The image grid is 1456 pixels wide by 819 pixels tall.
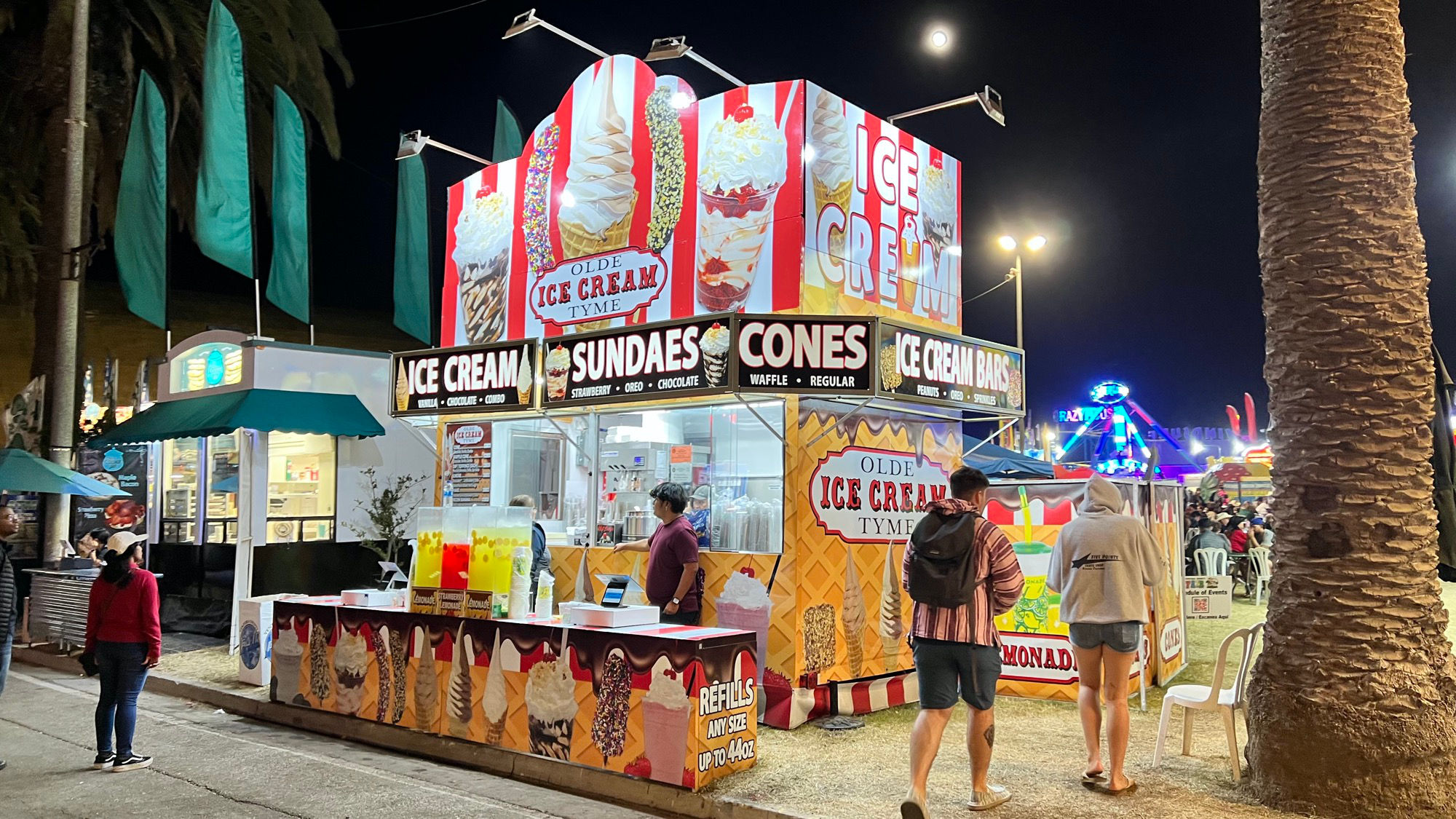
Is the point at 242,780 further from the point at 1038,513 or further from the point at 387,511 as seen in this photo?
the point at 387,511

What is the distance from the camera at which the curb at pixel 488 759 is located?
6.42 meters

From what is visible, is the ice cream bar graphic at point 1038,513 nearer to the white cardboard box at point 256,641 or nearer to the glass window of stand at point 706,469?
the glass window of stand at point 706,469

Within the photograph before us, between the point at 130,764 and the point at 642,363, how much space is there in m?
4.95

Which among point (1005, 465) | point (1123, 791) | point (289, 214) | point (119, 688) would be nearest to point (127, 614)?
point (119, 688)

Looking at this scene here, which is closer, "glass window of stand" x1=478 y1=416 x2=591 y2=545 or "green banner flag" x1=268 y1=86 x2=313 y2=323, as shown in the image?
"glass window of stand" x1=478 y1=416 x2=591 y2=545

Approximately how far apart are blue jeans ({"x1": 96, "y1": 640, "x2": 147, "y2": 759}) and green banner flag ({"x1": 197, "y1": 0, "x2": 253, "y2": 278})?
698 cm

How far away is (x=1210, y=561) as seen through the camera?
17.5 metres

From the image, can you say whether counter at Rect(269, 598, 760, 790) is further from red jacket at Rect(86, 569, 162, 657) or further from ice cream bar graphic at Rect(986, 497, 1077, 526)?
ice cream bar graphic at Rect(986, 497, 1077, 526)

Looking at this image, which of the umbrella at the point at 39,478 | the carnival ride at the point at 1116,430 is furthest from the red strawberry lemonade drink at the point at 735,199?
the carnival ride at the point at 1116,430

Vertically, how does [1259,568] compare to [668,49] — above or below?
below

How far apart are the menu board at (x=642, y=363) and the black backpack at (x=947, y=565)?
2.93 metres

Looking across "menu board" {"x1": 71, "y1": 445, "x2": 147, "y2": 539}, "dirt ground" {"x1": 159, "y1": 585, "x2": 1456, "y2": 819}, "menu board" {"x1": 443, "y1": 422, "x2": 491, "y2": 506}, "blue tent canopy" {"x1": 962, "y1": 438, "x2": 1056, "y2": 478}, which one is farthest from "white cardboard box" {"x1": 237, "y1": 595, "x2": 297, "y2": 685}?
"blue tent canopy" {"x1": 962, "y1": 438, "x2": 1056, "y2": 478}

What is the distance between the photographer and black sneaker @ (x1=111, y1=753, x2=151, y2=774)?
7379mm

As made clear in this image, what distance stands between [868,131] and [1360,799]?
268 inches
